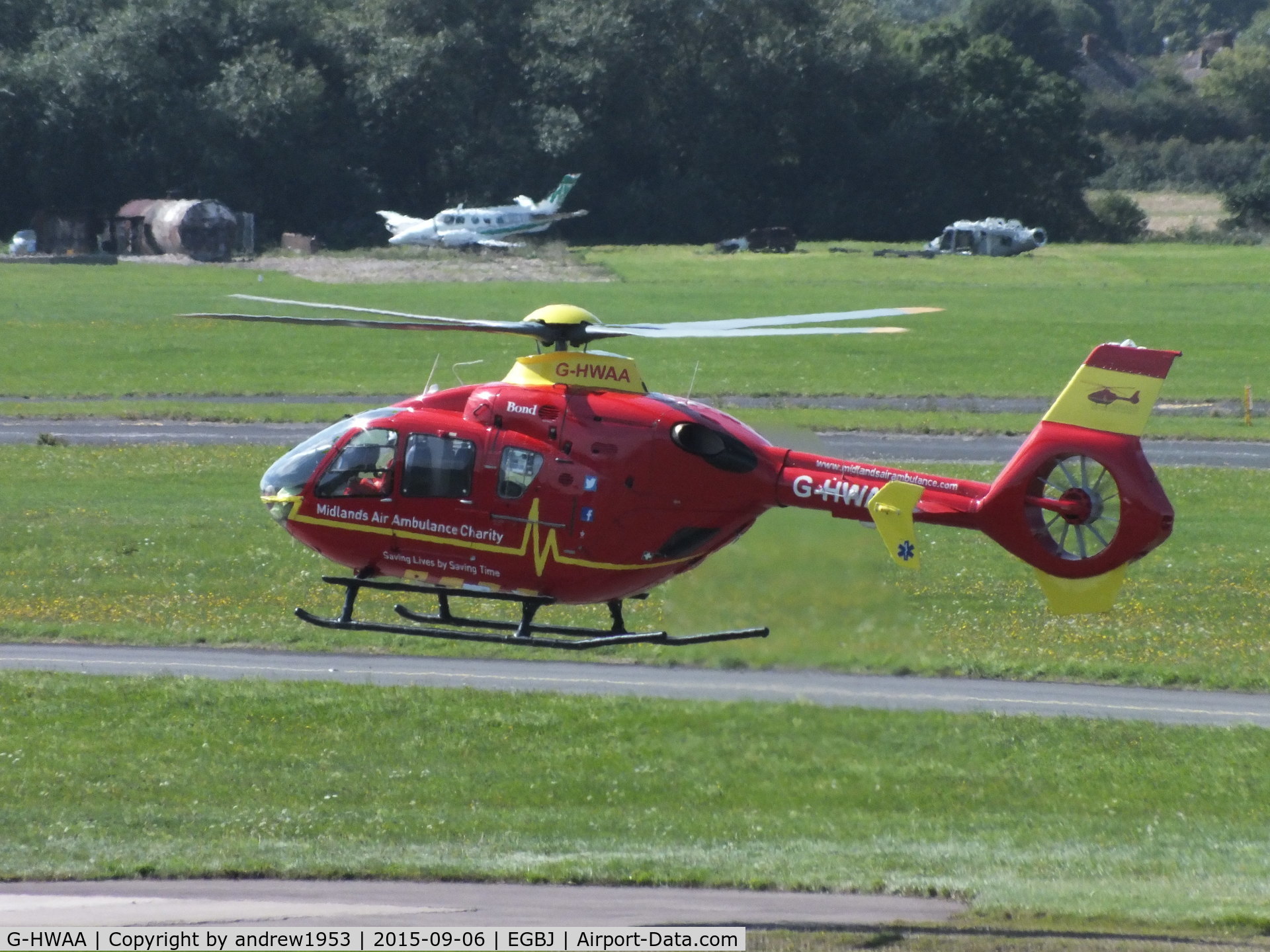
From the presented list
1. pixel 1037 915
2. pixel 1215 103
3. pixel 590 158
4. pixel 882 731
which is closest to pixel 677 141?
pixel 590 158

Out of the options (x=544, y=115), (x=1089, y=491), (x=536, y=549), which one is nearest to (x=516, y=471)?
(x=536, y=549)

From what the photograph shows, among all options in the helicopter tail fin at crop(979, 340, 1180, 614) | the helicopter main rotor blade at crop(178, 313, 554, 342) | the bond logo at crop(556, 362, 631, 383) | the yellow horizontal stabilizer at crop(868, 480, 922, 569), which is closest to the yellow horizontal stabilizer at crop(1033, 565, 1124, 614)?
the helicopter tail fin at crop(979, 340, 1180, 614)

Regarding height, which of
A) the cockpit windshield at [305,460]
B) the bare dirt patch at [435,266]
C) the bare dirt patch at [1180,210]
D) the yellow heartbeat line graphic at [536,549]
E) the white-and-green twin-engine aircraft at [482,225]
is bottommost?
the bare dirt patch at [435,266]

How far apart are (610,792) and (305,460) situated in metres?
6.82

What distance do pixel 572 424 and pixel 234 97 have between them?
290ft

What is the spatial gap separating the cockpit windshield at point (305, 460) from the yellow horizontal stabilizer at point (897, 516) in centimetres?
497

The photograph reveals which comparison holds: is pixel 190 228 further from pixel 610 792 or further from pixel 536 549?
pixel 536 549

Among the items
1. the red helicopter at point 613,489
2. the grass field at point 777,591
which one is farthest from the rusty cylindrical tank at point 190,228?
the red helicopter at point 613,489

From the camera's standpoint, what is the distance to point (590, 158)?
107 m

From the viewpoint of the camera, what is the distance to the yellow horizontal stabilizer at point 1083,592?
16.1m

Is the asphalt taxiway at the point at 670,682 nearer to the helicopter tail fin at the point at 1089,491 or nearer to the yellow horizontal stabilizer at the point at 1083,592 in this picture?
the yellow horizontal stabilizer at the point at 1083,592

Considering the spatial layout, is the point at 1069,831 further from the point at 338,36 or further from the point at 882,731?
the point at 338,36

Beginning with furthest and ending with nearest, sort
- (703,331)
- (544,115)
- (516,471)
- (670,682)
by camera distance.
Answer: (544,115) → (670,682) → (516,471) → (703,331)

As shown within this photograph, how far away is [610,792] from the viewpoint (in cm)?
2203
